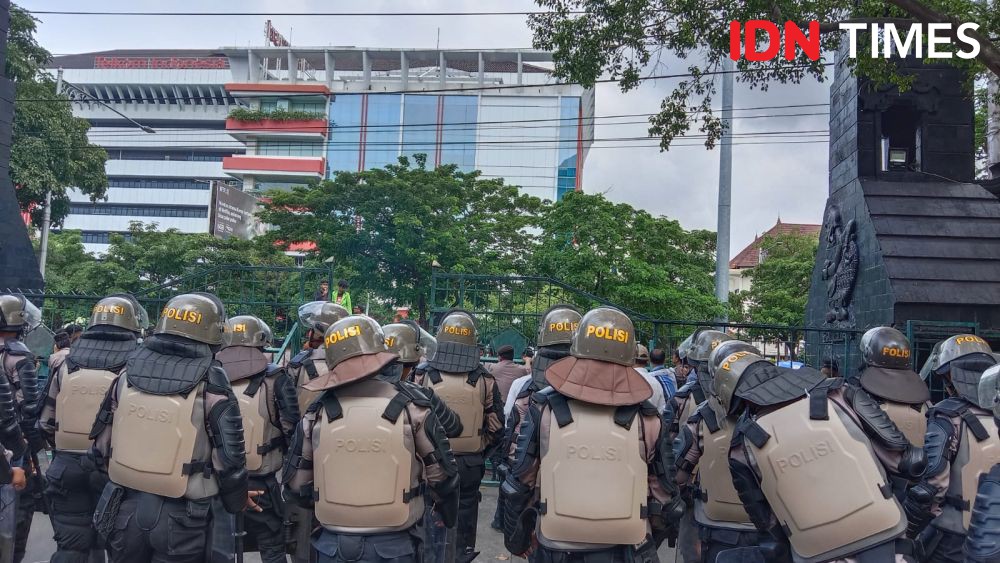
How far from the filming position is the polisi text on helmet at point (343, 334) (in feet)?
13.1

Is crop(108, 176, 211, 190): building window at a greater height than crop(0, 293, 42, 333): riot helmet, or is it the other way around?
crop(108, 176, 211, 190): building window

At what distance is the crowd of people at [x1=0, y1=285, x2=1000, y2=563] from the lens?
10.8 feet

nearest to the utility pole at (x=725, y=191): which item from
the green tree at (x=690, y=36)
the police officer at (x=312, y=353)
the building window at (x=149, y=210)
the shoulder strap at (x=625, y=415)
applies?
the green tree at (x=690, y=36)

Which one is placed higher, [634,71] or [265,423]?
[634,71]

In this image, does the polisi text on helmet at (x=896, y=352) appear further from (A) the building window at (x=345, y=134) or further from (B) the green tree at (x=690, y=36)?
(A) the building window at (x=345, y=134)

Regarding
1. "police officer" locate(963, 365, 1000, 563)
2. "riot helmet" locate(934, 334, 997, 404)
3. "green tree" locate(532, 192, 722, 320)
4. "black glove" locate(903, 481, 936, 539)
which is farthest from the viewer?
"green tree" locate(532, 192, 722, 320)

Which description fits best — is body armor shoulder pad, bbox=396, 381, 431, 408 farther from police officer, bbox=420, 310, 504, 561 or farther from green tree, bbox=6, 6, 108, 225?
green tree, bbox=6, 6, 108, 225

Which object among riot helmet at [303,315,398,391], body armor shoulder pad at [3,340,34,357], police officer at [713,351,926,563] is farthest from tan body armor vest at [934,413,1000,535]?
body armor shoulder pad at [3,340,34,357]

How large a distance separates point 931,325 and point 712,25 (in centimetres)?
495

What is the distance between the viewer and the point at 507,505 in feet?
13.6

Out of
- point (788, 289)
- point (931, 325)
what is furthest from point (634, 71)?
point (788, 289)

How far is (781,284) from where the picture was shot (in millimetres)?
28547

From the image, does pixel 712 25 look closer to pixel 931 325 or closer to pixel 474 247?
pixel 931 325

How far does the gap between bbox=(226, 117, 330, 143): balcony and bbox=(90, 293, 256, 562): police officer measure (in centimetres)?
5292
